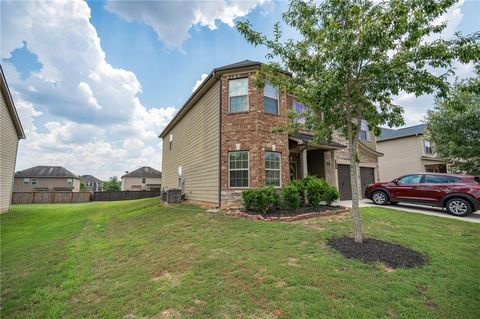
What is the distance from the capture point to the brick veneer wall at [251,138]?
10.2m

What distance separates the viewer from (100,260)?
5293 mm

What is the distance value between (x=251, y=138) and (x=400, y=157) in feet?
64.1

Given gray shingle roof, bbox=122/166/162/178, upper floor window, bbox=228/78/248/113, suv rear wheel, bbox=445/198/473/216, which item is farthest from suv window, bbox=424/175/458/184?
gray shingle roof, bbox=122/166/162/178

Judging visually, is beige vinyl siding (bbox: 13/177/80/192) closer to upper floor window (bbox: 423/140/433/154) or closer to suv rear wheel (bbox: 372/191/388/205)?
suv rear wheel (bbox: 372/191/388/205)

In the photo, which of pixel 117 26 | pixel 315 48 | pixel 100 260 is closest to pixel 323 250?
pixel 315 48

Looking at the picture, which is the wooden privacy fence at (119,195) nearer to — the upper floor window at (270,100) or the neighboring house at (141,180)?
the neighboring house at (141,180)

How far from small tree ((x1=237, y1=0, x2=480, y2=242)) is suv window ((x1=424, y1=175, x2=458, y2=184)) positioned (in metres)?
6.56

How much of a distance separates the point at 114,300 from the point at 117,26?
12.7 m

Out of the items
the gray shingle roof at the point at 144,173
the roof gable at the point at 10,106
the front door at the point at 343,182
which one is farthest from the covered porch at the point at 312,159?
the gray shingle roof at the point at 144,173

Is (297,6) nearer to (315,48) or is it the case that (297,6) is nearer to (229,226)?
(315,48)

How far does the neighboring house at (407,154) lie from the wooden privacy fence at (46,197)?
32771mm

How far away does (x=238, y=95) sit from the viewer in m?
11.0

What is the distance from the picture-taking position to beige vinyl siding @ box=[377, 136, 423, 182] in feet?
71.5

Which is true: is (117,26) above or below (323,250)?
above
